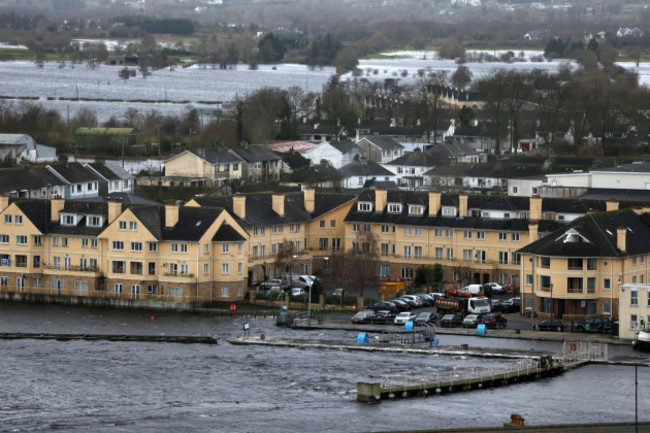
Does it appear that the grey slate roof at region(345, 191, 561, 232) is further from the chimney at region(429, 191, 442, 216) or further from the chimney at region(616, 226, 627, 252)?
the chimney at region(616, 226, 627, 252)

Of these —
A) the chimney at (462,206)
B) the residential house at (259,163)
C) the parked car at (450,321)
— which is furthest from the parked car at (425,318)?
the residential house at (259,163)

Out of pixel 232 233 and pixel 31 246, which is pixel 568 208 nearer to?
pixel 232 233

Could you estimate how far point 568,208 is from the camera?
6862 cm

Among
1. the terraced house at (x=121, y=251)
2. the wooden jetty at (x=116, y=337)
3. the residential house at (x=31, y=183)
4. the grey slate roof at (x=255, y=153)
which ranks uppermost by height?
the grey slate roof at (x=255, y=153)

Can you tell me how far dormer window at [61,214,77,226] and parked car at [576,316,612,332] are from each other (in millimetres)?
21421

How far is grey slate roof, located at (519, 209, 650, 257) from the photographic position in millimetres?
60438

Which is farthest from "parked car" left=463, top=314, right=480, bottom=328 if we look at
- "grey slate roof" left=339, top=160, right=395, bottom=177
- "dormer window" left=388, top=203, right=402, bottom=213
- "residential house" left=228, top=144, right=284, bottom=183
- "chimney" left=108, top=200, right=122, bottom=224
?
"grey slate roof" left=339, top=160, right=395, bottom=177

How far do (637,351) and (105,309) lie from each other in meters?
21.4

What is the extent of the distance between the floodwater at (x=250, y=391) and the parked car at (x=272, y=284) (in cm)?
664

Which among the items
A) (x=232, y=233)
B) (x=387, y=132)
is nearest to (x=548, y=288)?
(x=232, y=233)

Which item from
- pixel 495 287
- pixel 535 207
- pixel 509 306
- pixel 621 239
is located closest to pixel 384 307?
pixel 509 306

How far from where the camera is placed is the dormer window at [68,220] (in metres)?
67.1

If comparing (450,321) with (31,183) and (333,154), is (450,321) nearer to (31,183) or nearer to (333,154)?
(31,183)

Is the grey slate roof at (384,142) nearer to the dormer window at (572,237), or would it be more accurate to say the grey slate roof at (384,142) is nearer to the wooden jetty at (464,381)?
the dormer window at (572,237)
